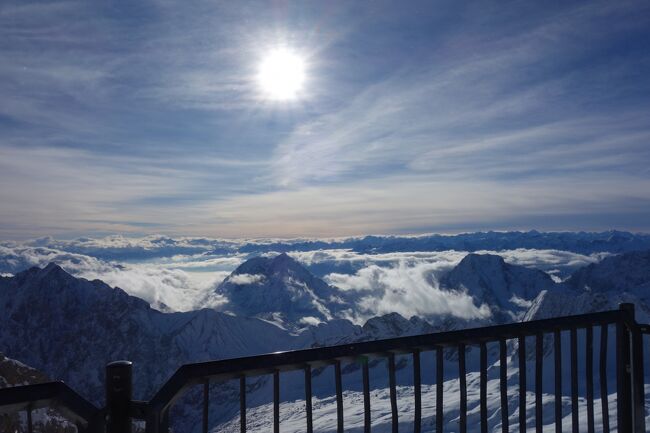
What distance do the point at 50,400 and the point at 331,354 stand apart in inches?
77.3

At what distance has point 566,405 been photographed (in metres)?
156

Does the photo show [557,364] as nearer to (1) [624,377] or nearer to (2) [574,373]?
(2) [574,373]

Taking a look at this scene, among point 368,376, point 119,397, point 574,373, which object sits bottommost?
point 574,373

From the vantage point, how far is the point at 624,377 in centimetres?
617

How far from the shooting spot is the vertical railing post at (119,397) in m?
3.47

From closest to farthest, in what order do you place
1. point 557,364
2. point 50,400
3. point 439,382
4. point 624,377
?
point 50,400 → point 439,382 → point 557,364 → point 624,377

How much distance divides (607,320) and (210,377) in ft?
14.3

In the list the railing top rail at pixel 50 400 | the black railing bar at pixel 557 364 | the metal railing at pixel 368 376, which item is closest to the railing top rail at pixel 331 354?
the metal railing at pixel 368 376

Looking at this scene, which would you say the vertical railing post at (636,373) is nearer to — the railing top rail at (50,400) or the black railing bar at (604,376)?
the black railing bar at (604,376)

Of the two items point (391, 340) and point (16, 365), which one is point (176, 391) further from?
point (16, 365)

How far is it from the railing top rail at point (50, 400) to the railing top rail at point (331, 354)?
0.41m

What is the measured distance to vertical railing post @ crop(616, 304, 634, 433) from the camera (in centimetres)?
610

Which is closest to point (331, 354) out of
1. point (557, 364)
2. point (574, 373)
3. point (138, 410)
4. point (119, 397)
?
point (138, 410)

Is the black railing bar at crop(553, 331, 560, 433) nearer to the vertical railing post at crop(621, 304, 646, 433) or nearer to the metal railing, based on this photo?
the metal railing
